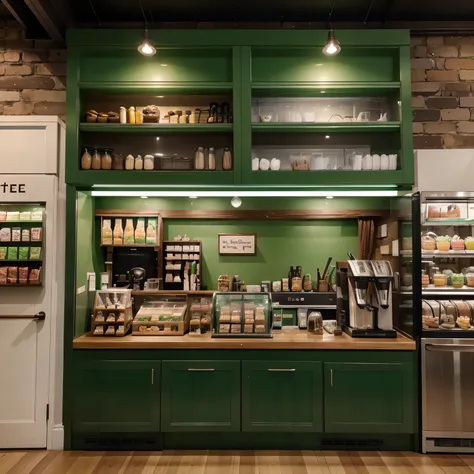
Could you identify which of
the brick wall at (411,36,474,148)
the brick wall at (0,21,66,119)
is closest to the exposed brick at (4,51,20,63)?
the brick wall at (0,21,66,119)

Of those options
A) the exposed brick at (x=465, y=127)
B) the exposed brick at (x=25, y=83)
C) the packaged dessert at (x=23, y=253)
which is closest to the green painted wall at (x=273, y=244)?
the exposed brick at (x=465, y=127)

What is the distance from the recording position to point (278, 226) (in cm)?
478

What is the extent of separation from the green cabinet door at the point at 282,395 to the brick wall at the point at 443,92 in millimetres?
2499

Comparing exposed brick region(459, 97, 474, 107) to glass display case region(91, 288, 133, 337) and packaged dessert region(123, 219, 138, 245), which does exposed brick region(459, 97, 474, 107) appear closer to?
packaged dessert region(123, 219, 138, 245)

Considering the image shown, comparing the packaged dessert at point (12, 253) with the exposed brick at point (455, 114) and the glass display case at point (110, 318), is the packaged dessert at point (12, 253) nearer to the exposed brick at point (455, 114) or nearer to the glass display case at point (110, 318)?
the glass display case at point (110, 318)

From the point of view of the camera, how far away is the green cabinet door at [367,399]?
3.28 meters

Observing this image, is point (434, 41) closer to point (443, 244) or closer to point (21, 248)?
point (443, 244)

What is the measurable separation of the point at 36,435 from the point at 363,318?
2.88 metres

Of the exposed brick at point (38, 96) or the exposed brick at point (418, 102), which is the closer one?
the exposed brick at point (38, 96)

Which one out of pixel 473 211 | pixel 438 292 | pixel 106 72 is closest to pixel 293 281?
pixel 438 292

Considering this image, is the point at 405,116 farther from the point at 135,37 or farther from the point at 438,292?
the point at 135,37

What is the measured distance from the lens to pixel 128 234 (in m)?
4.45

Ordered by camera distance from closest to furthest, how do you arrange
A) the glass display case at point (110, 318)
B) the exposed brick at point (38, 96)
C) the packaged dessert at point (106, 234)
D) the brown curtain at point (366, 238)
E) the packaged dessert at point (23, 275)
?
the packaged dessert at point (23, 275) < the glass display case at point (110, 318) < the exposed brick at point (38, 96) < the packaged dessert at point (106, 234) < the brown curtain at point (366, 238)

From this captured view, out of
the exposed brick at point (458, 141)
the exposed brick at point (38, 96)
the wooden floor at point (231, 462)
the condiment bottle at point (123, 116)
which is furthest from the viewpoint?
the exposed brick at point (458, 141)
